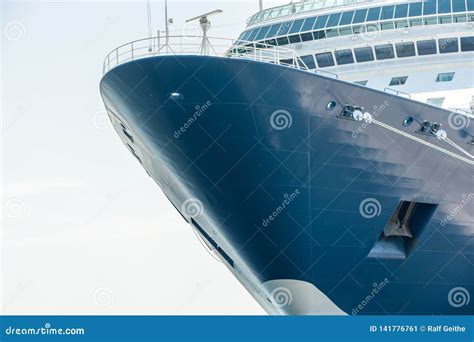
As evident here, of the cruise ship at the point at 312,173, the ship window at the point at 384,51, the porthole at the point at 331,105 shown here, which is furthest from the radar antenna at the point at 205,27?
the ship window at the point at 384,51

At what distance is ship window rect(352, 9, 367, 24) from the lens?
34.7 metres

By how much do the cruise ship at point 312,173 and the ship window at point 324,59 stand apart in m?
5.43

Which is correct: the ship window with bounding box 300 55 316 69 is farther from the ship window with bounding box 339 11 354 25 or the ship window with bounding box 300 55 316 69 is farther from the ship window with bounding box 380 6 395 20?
the ship window with bounding box 380 6 395 20

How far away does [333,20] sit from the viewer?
35.2 meters

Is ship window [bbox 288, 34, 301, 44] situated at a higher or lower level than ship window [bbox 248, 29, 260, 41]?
higher

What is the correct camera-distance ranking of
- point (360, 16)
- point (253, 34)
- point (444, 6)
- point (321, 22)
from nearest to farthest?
point (444, 6)
point (360, 16)
point (321, 22)
point (253, 34)

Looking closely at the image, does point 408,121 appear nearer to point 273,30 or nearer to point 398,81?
point 398,81

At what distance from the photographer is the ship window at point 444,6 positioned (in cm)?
3456

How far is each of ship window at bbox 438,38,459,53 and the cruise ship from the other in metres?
4.37

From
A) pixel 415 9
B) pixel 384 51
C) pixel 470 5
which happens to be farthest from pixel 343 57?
pixel 470 5

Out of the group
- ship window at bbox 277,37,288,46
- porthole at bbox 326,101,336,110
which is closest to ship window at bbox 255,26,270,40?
ship window at bbox 277,37,288,46

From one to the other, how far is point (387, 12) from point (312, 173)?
815cm
